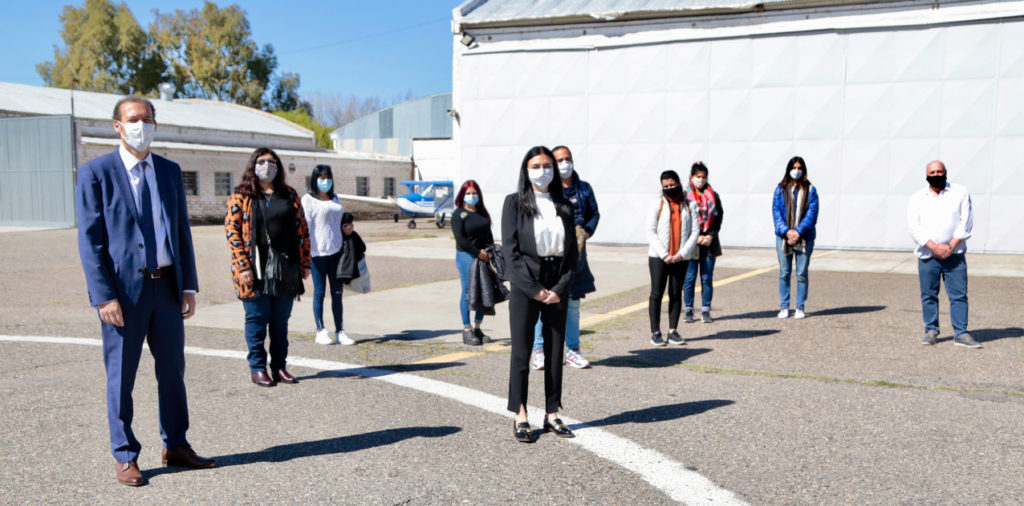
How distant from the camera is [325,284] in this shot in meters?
8.19

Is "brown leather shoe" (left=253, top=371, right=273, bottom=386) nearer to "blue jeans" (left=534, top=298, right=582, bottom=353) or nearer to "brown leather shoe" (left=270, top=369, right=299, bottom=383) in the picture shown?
"brown leather shoe" (left=270, top=369, right=299, bottom=383)

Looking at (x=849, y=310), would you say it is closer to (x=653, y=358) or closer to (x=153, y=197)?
(x=653, y=358)

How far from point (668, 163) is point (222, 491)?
19168 mm

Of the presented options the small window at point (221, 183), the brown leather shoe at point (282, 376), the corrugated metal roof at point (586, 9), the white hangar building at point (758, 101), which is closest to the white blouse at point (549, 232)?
the brown leather shoe at point (282, 376)

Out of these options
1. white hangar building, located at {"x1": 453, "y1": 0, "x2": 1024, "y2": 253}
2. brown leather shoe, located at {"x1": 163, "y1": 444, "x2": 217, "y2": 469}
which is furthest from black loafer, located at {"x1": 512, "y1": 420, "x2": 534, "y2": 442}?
white hangar building, located at {"x1": 453, "y1": 0, "x2": 1024, "y2": 253}

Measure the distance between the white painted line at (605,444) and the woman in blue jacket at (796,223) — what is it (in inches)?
199

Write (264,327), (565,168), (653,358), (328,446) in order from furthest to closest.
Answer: (653,358)
(565,168)
(264,327)
(328,446)

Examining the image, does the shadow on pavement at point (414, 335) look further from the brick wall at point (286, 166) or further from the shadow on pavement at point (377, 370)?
the brick wall at point (286, 166)

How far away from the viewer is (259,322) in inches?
250

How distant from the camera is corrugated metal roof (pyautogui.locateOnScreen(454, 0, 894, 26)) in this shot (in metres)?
21.4

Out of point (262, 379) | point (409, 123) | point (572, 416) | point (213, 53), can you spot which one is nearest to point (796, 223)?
point (572, 416)

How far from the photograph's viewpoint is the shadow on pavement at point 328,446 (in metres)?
4.51

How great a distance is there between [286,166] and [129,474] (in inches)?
1397

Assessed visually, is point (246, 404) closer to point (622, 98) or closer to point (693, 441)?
point (693, 441)
